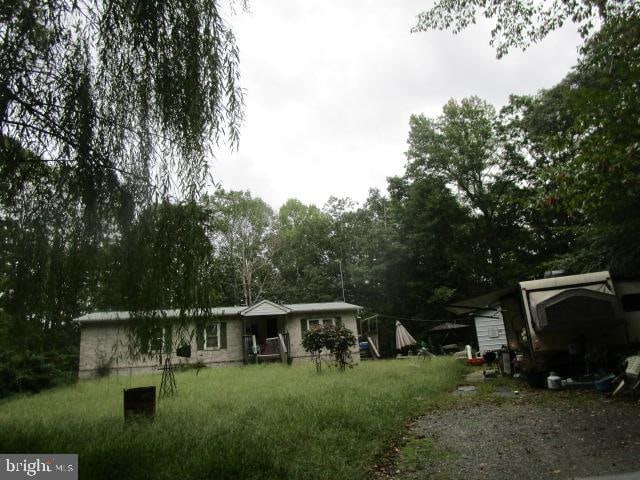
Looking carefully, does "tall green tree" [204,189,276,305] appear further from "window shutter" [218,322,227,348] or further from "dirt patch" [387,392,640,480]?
"dirt patch" [387,392,640,480]

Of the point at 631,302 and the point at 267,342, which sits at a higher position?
the point at 631,302

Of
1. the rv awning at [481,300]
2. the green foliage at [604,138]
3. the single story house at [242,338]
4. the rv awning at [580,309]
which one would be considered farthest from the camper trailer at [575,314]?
the single story house at [242,338]

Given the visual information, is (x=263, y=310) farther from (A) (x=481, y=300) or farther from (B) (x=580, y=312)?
(B) (x=580, y=312)

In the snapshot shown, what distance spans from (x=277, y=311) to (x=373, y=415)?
13612 mm

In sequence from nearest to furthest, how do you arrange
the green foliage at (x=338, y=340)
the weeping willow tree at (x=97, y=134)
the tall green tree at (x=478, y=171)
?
1. the weeping willow tree at (x=97, y=134)
2. the green foliage at (x=338, y=340)
3. the tall green tree at (x=478, y=171)

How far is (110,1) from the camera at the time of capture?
371 centimetres

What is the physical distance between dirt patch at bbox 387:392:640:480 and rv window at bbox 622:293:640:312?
3.44 metres

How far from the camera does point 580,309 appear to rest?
8.65 meters

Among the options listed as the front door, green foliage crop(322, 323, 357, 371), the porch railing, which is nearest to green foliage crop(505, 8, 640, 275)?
green foliage crop(322, 323, 357, 371)

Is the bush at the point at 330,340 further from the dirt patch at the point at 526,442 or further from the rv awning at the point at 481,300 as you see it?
the dirt patch at the point at 526,442

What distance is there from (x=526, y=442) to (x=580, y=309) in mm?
4593

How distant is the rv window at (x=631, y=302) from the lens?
9.59 meters

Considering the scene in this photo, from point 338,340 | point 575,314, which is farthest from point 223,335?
point 575,314

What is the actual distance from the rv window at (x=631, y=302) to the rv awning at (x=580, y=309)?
43.4 inches
